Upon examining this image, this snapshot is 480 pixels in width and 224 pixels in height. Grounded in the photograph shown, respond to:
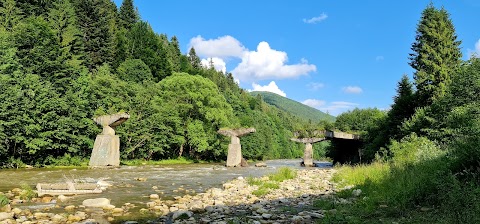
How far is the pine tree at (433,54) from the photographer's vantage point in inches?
Result: 1057

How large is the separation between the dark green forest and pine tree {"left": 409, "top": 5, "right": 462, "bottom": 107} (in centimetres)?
2743

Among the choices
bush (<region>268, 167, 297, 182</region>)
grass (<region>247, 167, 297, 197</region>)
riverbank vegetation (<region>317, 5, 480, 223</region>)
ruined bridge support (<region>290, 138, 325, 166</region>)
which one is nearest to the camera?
riverbank vegetation (<region>317, 5, 480, 223</region>)

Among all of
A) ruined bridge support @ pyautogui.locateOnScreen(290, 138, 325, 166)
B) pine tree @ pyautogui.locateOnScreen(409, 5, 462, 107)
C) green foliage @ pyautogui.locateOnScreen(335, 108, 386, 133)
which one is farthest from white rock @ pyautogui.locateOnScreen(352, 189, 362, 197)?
green foliage @ pyautogui.locateOnScreen(335, 108, 386, 133)

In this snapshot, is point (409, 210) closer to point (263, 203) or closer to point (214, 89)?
point (263, 203)

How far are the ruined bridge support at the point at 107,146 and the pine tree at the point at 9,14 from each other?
68.7 ft

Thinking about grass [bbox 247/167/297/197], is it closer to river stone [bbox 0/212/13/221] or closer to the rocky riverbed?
the rocky riverbed

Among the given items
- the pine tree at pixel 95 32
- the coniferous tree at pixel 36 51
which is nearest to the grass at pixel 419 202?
the coniferous tree at pixel 36 51

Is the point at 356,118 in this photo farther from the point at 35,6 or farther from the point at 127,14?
the point at 35,6

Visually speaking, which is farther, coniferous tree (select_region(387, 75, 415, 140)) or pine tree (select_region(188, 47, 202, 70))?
pine tree (select_region(188, 47, 202, 70))

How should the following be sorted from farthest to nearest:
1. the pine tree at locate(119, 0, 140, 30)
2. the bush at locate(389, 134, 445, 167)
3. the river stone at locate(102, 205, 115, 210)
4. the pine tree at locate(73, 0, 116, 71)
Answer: the pine tree at locate(119, 0, 140, 30) → the pine tree at locate(73, 0, 116, 71) → the bush at locate(389, 134, 445, 167) → the river stone at locate(102, 205, 115, 210)

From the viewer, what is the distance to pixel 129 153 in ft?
134

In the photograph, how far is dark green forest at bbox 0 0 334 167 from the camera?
2928 centimetres

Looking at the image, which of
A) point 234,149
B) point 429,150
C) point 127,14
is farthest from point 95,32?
point 429,150

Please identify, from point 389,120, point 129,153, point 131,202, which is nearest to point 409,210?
point 131,202
